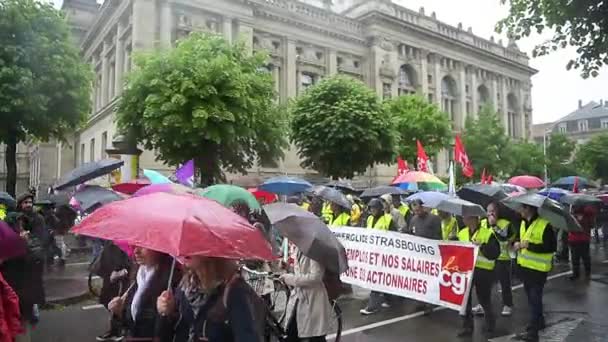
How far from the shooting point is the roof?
2938 inches

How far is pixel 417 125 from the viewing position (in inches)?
1362

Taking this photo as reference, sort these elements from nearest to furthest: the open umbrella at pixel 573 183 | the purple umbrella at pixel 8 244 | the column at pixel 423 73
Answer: the purple umbrella at pixel 8 244 → the open umbrella at pixel 573 183 → the column at pixel 423 73

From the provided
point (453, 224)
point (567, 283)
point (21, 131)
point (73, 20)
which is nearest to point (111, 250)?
point (453, 224)

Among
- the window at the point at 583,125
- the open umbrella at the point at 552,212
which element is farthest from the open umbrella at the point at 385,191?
the window at the point at 583,125

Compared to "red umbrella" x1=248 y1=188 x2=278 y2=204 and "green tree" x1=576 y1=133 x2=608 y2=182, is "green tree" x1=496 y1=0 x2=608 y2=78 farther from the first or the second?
"green tree" x1=576 y1=133 x2=608 y2=182

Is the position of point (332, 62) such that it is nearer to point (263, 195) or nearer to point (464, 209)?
point (263, 195)

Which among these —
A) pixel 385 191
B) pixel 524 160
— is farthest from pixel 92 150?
pixel 524 160

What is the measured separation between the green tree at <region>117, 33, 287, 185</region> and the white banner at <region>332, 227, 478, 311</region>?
426 inches

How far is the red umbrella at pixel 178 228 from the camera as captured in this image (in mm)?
2785

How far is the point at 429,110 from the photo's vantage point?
35219 millimetres

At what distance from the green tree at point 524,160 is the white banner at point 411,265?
119 ft

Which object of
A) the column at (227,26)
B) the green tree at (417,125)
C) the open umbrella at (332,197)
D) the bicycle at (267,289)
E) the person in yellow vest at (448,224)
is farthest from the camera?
the green tree at (417,125)

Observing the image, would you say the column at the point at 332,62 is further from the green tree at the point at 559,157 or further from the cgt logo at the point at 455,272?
the cgt logo at the point at 455,272

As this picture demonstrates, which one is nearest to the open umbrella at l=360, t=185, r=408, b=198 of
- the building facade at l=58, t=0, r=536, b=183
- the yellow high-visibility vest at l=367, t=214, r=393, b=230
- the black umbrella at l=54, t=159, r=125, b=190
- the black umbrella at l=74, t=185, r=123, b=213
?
the yellow high-visibility vest at l=367, t=214, r=393, b=230
